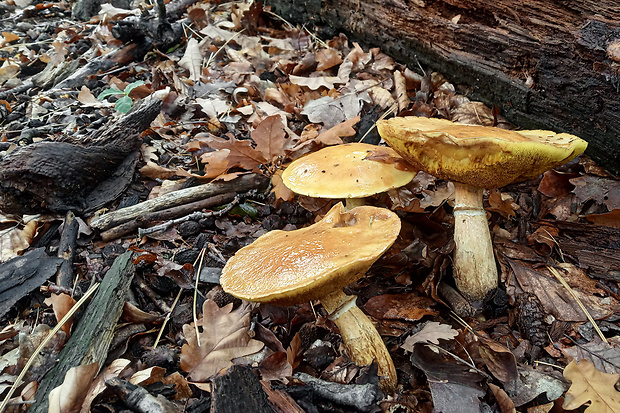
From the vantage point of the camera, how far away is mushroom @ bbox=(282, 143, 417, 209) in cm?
260

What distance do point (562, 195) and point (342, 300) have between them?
2193mm

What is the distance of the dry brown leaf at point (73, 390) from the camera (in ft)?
6.30

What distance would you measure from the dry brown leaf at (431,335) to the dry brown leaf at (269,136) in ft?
5.87

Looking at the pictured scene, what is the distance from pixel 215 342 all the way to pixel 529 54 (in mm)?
3351

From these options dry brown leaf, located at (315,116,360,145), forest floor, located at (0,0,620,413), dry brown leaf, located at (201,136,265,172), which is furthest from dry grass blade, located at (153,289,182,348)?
dry brown leaf, located at (315,116,360,145)

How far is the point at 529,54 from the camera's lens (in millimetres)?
3438

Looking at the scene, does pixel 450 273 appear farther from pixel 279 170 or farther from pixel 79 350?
pixel 79 350

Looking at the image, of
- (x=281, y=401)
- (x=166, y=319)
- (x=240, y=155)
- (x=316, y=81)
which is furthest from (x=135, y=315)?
(x=316, y=81)

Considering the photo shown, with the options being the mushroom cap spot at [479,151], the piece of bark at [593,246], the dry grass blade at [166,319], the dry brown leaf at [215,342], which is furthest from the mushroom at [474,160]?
the dry grass blade at [166,319]

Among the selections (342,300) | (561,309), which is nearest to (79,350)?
(342,300)

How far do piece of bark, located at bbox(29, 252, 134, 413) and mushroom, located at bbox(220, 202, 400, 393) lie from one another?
86 centimetres

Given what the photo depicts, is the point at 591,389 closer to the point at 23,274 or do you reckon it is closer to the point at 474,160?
the point at 474,160

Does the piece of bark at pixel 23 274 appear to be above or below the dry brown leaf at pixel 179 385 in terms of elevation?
below

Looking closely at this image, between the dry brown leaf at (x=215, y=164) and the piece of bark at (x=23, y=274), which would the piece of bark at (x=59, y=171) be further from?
the dry brown leaf at (x=215, y=164)
